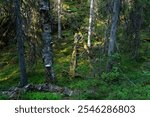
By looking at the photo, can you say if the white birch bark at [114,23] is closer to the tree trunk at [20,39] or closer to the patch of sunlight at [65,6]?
the tree trunk at [20,39]

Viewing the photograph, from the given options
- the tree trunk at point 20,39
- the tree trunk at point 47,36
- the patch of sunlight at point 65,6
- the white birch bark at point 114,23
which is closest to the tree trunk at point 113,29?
the white birch bark at point 114,23

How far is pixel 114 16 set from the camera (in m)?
19.3

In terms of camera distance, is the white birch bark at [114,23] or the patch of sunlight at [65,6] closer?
the white birch bark at [114,23]

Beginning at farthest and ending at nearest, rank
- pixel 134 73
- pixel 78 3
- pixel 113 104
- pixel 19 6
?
pixel 78 3 < pixel 134 73 < pixel 19 6 < pixel 113 104

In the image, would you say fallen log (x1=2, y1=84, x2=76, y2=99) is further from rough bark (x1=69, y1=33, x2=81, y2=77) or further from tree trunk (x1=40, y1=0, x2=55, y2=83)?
rough bark (x1=69, y1=33, x2=81, y2=77)

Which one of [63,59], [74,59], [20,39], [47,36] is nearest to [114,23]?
[74,59]

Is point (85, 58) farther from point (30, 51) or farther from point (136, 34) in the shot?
point (30, 51)

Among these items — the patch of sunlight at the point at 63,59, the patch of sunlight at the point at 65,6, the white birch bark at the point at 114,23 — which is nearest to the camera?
the white birch bark at the point at 114,23

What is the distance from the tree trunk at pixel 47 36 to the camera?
666 inches

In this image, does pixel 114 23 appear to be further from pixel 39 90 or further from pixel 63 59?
pixel 63 59

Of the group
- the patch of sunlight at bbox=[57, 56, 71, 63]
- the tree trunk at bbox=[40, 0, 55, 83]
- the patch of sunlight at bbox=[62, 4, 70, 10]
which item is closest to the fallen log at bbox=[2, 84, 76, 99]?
the tree trunk at bbox=[40, 0, 55, 83]

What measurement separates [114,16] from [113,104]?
27.6 ft

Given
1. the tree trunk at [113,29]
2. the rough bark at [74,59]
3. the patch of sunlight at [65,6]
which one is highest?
the patch of sunlight at [65,6]

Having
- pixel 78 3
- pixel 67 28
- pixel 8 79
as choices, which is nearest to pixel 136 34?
pixel 8 79
